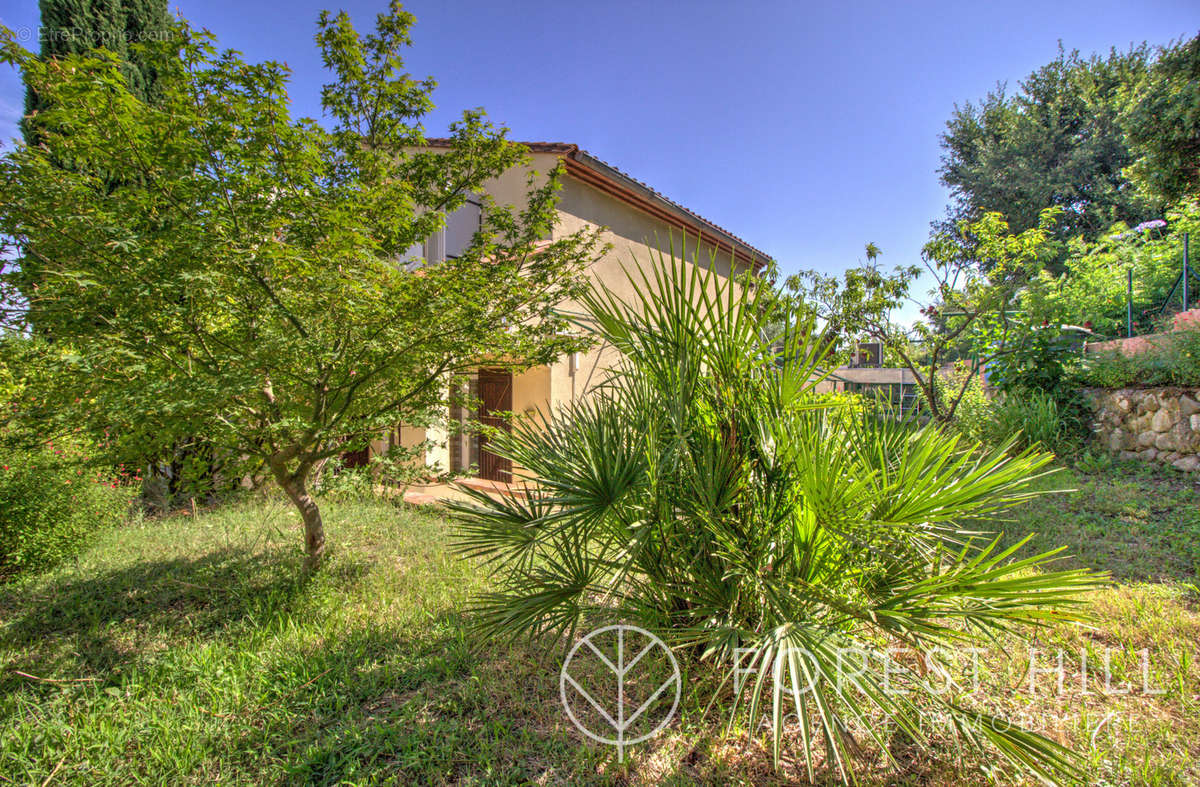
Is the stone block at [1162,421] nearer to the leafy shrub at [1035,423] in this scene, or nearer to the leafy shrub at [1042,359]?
the leafy shrub at [1035,423]

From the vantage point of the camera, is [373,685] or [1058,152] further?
[1058,152]

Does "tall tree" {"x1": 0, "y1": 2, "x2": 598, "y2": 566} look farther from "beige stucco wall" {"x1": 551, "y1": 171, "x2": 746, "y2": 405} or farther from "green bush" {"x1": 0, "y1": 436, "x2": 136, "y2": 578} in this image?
"beige stucco wall" {"x1": 551, "y1": 171, "x2": 746, "y2": 405}

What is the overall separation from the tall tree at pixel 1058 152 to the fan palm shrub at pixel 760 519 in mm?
23339

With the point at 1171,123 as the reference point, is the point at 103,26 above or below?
above

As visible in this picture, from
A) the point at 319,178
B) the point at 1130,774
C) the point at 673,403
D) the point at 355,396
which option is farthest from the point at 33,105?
the point at 1130,774

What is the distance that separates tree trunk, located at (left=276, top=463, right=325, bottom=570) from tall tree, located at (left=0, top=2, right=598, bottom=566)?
53 millimetres

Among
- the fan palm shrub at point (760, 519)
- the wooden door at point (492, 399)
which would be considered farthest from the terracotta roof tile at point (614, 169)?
the fan palm shrub at point (760, 519)

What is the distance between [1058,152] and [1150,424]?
69.1 ft

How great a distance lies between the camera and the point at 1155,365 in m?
6.87

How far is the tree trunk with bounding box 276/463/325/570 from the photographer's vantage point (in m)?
4.10

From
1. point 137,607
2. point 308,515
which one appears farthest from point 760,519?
point 137,607

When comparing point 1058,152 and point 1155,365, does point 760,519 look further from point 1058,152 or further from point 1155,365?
point 1058,152

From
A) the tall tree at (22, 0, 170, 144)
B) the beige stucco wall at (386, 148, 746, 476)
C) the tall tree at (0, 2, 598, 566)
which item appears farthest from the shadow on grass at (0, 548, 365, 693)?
the tall tree at (22, 0, 170, 144)

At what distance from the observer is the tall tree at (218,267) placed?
8.98 feet
